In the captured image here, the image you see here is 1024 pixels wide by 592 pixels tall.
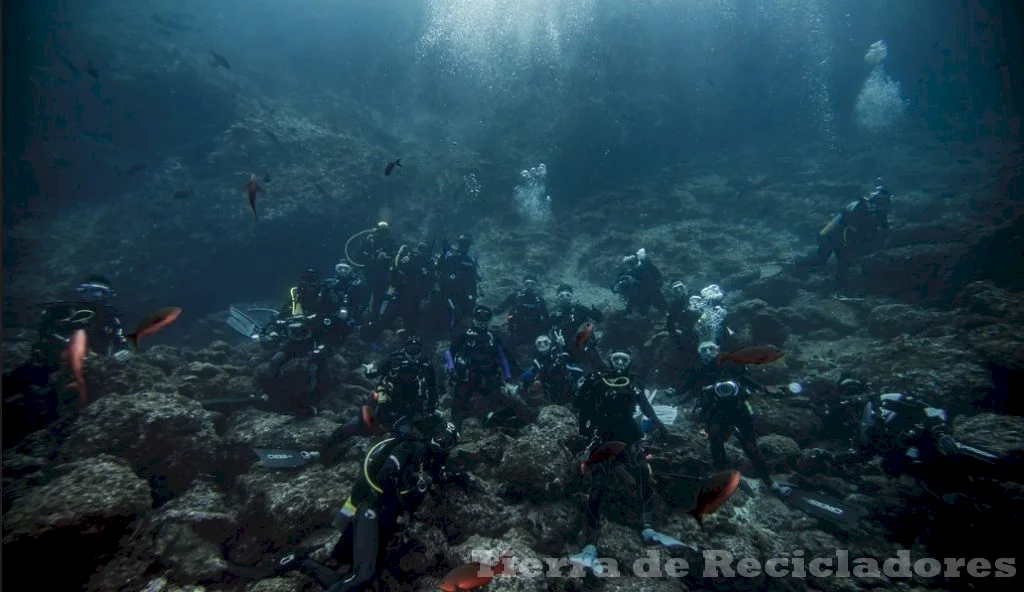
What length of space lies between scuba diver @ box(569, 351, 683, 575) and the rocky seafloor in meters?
0.26

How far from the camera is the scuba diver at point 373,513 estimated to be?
4.96 m

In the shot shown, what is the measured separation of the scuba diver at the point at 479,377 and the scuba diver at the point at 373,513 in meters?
3.17

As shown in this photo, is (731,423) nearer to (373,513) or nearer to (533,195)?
(373,513)

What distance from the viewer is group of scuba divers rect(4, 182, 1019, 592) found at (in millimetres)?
Result: 5371

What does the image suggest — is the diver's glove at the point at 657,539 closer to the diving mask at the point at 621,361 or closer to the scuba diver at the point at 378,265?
the diving mask at the point at 621,361

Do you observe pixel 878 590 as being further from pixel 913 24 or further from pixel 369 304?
pixel 913 24

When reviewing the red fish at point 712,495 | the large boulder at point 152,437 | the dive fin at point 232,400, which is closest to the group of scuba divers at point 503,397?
the dive fin at point 232,400

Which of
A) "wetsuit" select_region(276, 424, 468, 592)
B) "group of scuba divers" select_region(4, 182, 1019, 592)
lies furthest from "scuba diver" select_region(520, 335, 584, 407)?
"wetsuit" select_region(276, 424, 468, 592)

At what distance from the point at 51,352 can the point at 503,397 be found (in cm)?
871

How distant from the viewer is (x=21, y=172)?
1638cm

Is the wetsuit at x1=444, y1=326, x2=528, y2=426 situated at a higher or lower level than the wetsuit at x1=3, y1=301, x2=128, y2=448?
lower

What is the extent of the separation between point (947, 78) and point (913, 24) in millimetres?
6456

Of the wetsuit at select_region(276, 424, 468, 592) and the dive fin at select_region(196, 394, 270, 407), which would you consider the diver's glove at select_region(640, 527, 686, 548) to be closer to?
the wetsuit at select_region(276, 424, 468, 592)

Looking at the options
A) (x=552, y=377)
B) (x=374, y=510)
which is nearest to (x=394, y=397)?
(x=374, y=510)
